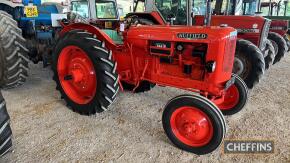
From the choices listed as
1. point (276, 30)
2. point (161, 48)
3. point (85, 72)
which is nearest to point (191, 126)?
point (161, 48)

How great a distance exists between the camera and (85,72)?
10.0ft

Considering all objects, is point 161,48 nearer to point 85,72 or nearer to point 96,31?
point 96,31

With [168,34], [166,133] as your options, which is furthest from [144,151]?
[168,34]

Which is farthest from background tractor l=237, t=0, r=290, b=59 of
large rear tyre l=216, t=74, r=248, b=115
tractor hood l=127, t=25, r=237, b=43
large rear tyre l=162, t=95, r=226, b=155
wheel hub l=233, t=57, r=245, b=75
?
large rear tyre l=162, t=95, r=226, b=155

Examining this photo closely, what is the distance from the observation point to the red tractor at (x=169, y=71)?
2332 mm

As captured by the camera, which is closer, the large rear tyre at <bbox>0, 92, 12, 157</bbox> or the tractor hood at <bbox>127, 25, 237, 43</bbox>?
the large rear tyre at <bbox>0, 92, 12, 157</bbox>

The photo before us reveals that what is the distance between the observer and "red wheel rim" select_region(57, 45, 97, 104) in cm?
304

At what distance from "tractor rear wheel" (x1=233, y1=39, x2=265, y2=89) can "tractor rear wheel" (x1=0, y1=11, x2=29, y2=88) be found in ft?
10.9

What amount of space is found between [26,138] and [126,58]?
140 cm

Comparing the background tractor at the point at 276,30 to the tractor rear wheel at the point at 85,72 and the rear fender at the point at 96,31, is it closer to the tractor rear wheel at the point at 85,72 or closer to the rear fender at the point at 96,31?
the rear fender at the point at 96,31

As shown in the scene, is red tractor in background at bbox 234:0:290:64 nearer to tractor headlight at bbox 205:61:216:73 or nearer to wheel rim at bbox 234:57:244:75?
wheel rim at bbox 234:57:244:75

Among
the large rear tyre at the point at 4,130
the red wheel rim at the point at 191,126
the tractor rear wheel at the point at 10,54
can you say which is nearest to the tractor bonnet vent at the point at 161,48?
the red wheel rim at the point at 191,126

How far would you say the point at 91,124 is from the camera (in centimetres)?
287

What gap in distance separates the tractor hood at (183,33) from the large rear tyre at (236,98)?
700 mm
